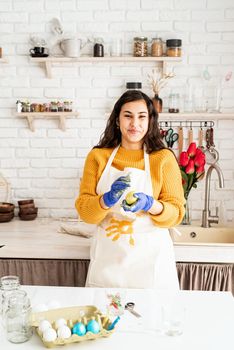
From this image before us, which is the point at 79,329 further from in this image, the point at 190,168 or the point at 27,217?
the point at 27,217

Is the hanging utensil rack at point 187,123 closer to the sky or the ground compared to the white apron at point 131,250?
closer to the sky

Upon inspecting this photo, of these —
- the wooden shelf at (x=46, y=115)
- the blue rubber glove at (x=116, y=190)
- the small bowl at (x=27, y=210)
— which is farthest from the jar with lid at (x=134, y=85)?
the blue rubber glove at (x=116, y=190)

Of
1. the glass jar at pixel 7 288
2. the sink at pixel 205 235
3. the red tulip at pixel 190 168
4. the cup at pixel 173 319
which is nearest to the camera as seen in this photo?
the cup at pixel 173 319

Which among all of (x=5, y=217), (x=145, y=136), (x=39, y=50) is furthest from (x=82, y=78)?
(x=145, y=136)

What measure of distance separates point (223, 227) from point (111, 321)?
1.64 meters

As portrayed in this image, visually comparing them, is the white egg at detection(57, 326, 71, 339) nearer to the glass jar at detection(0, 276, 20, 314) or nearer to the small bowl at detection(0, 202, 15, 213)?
the glass jar at detection(0, 276, 20, 314)

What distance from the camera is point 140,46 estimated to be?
3.14 m

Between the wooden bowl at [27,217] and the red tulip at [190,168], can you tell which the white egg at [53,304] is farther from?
the wooden bowl at [27,217]

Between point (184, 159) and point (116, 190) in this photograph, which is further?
point (184, 159)

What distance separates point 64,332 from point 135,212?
0.72 meters

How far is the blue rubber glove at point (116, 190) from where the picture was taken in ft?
6.36

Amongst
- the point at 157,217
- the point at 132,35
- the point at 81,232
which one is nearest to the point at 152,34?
the point at 132,35

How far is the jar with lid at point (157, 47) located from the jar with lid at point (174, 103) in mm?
280

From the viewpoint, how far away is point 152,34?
3.21 metres
